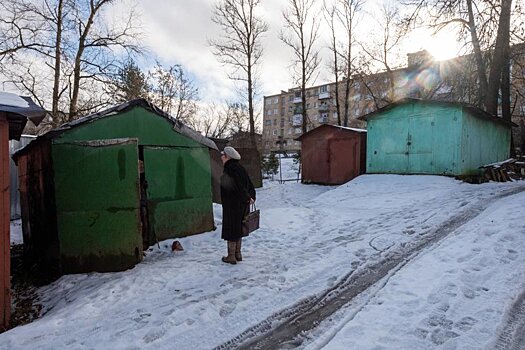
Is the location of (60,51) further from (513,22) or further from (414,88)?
(414,88)

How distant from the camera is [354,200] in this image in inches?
418

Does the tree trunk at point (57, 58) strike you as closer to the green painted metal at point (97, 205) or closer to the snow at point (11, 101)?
the green painted metal at point (97, 205)

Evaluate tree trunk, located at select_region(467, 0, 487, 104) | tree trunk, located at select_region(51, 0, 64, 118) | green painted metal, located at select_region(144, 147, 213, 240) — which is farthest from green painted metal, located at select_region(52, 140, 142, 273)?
tree trunk, located at select_region(467, 0, 487, 104)

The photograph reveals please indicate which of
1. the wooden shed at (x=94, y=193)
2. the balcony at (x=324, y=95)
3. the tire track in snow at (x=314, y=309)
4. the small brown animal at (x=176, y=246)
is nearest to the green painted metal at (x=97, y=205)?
the wooden shed at (x=94, y=193)

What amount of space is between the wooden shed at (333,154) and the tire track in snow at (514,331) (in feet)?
41.9

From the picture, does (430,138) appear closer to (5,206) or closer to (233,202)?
(233,202)

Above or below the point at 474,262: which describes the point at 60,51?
above

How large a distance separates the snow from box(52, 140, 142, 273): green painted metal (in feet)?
4.50

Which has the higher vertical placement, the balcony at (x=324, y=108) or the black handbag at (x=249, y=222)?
the balcony at (x=324, y=108)

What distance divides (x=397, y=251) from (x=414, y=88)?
25.5 metres

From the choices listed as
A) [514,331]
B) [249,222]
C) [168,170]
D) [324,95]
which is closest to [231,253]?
[249,222]

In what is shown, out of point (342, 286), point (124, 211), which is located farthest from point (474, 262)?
point (124, 211)

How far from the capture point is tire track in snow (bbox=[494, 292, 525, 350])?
2.65 metres

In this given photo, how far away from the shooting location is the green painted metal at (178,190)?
6.81 meters
